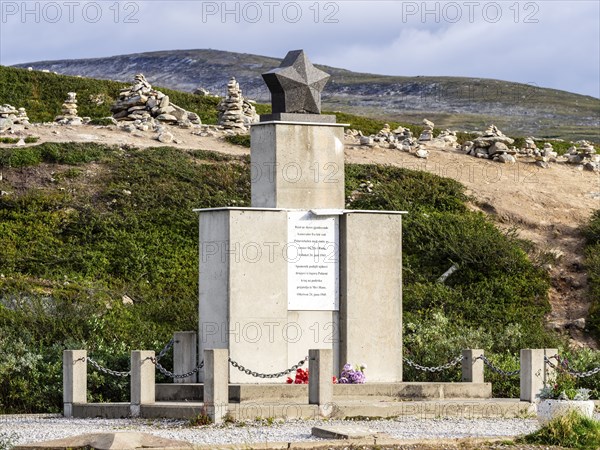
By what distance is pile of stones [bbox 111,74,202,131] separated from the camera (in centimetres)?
4341

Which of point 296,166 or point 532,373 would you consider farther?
point 296,166

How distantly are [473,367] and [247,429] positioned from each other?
5.79 m

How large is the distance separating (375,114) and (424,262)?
52286 mm

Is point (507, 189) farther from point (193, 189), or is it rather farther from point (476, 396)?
point (476, 396)

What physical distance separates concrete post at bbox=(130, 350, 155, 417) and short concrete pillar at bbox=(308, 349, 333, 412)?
234 cm

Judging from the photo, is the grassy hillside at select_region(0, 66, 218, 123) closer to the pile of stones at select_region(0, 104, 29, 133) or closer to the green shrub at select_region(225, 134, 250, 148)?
the pile of stones at select_region(0, 104, 29, 133)

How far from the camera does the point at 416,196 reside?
36.8 metres

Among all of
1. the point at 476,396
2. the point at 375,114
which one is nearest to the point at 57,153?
the point at 476,396

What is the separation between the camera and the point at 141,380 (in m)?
18.9

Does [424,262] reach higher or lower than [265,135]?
lower

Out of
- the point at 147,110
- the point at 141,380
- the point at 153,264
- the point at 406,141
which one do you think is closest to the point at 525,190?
the point at 406,141

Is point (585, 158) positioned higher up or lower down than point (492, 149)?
lower down

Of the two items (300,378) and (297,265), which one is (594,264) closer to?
(297,265)

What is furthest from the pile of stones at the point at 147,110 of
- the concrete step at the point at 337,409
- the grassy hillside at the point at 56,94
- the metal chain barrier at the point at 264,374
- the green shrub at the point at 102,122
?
the concrete step at the point at 337,409
